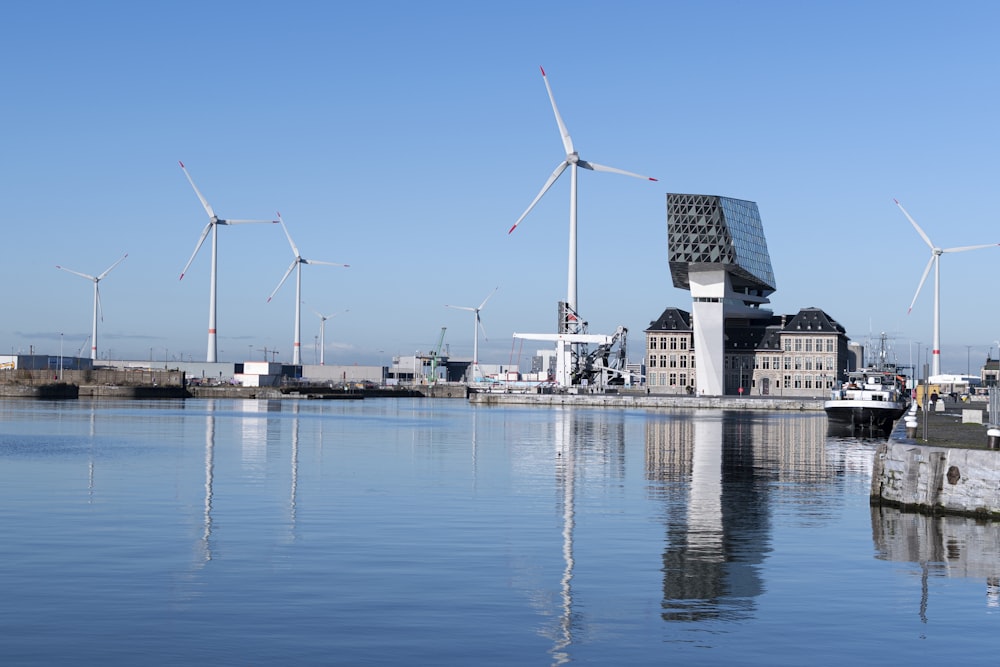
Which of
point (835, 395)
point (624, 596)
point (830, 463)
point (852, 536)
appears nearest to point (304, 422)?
point (835, 395)

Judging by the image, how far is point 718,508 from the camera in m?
40.2

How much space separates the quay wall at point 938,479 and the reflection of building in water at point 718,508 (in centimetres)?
411

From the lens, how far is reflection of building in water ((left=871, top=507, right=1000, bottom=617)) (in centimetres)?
2689

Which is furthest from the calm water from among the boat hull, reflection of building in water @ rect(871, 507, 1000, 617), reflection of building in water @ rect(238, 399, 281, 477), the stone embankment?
the boat hull

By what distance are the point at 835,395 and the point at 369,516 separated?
80060mm

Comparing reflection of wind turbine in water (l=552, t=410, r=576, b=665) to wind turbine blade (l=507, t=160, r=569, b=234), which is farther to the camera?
wind turbine blade (l=507, t=160, r=569, b=234)

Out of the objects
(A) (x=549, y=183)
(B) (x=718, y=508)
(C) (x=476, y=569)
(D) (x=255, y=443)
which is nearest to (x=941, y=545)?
(B) (x=718, y=508)

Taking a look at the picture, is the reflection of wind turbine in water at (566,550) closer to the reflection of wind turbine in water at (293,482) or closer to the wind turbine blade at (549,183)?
the reflection of wind turbine in water at (293,482)

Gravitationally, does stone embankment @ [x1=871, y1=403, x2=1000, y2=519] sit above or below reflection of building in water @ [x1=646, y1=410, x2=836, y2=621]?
above

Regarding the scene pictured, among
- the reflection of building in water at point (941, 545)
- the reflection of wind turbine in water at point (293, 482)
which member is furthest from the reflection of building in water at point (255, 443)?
the reflection of building in water at point (941, 545)

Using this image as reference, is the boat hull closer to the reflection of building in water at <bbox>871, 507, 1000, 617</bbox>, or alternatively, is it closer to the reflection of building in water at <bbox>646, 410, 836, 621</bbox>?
the reflection of building in water at <bbox>646, 410, 836, 621</bbox>

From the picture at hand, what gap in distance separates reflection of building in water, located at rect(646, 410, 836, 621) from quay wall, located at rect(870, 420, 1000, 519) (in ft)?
13.5

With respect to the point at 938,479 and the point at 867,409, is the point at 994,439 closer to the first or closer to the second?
the point at 938,479

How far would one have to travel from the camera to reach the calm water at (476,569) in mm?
19719
